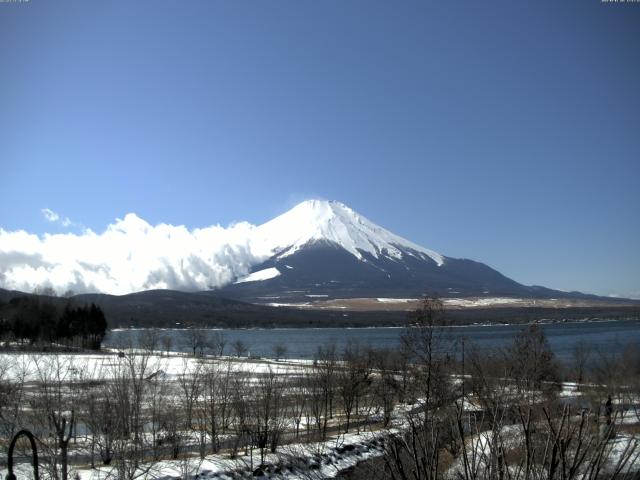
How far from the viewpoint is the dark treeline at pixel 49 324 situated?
82438 mm

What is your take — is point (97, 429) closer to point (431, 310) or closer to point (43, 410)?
point (43, 410)

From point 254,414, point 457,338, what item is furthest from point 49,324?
point 254,414

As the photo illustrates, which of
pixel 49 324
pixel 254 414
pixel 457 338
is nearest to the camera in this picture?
pixel 254 414

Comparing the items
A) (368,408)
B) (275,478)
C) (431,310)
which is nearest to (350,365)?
(368,408)

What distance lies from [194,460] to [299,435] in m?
6.31

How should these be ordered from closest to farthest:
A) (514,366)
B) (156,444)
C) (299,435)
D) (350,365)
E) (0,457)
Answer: (0,457) < (156,444) < (299,435) < (514,366) < (350,365)

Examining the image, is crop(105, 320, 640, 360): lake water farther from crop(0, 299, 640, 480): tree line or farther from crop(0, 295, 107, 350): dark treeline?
crop(0, 299, 640, 480): tree line

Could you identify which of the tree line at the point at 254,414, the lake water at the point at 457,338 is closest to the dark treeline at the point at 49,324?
the lake water at the point at 457,338

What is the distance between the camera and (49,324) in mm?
86125

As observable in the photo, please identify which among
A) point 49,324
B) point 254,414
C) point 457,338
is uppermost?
point 254,414

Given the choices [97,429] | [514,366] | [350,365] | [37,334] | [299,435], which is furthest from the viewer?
[37,334]

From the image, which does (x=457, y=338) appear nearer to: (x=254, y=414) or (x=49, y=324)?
(x=254, y=414)

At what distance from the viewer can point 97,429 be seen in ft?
68.0

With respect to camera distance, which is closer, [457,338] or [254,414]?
[254,414]
